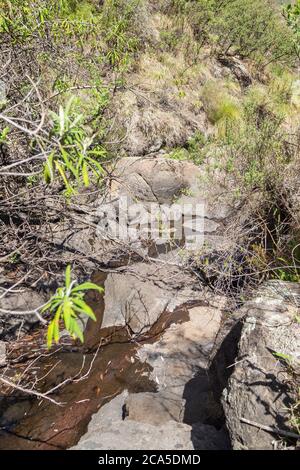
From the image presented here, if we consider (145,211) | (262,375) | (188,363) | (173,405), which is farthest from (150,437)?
(145,211)

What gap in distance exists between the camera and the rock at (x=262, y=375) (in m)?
1.92

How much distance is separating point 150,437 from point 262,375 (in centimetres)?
100

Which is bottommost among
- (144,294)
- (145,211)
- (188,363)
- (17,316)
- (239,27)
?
(188,363)

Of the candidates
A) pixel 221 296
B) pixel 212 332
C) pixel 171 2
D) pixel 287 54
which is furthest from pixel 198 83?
pixel 212 332

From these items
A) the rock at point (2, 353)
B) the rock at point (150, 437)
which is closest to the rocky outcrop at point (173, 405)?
the rock at point (150, 437)

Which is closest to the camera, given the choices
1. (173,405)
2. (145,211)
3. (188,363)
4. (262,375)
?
(262,375)

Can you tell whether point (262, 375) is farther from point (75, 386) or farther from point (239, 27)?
point (239, 27)

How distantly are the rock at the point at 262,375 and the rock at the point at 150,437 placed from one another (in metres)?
0.42

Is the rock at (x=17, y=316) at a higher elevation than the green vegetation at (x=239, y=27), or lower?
lower

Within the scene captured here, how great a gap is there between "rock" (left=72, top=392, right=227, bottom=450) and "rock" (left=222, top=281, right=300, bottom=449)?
0.42 m

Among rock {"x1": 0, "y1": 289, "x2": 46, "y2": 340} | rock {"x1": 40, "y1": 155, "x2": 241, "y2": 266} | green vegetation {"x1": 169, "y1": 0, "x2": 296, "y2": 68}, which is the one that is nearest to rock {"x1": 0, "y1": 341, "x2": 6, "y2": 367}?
rock {"x1": 0, "y1": 289, "x2": 46, "y2": 340}

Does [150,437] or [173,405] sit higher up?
[150,437]

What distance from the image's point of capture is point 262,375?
207 centimetres

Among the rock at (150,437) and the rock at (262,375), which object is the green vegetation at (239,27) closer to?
the rock at (262,375)
